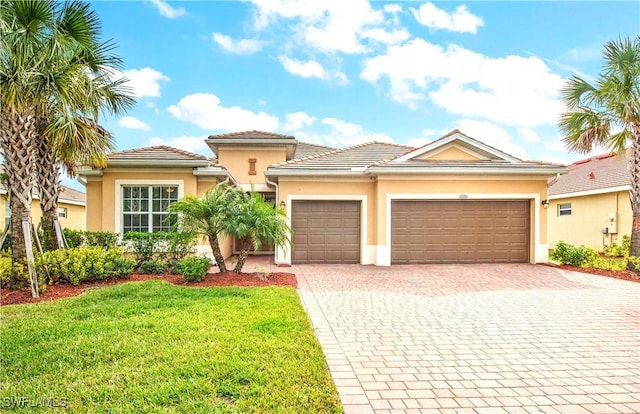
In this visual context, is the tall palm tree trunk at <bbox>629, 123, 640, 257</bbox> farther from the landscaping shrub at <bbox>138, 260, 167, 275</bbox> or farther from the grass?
the landscaping shrub at <bbox>138, 260, 167, 275</bbox>

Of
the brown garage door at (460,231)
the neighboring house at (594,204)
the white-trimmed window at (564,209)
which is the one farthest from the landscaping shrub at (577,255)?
the white-trimmed window at (564,209)

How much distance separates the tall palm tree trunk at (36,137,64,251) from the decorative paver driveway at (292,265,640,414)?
22.9 ft

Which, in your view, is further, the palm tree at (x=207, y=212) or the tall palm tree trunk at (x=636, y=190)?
the tall palm tree trunk at (x=636, y=190)

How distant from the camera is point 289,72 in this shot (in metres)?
18.9

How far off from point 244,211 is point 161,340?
4.90 metres

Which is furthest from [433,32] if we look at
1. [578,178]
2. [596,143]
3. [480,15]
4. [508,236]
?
[578,178]

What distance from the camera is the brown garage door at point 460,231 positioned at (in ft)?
43.9

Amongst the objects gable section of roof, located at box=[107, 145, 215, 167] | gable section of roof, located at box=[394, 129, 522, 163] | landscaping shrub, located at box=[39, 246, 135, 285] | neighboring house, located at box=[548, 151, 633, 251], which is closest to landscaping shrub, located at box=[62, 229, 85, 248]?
landscaping shrub, located at box=[39, 246, 135, 285]

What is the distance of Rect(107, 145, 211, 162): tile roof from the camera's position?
12078 millimetres

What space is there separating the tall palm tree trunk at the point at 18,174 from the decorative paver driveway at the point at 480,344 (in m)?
6.67

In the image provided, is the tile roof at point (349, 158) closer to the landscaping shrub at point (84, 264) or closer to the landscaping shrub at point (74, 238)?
the landscaping shrub at point (84, 264)

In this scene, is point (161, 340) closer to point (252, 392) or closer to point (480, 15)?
point (252, 392)

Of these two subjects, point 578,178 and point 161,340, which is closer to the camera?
point 161,340

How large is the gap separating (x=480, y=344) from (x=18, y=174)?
33.4 ft
